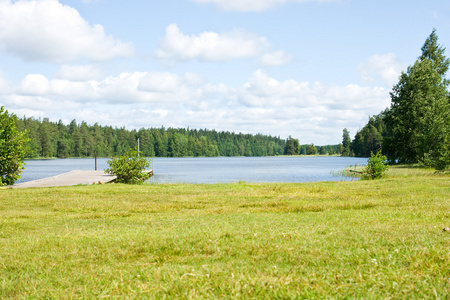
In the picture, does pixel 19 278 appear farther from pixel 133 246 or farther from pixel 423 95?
pixel 423 95

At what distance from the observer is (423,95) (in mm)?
53312

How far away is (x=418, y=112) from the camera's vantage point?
174ft

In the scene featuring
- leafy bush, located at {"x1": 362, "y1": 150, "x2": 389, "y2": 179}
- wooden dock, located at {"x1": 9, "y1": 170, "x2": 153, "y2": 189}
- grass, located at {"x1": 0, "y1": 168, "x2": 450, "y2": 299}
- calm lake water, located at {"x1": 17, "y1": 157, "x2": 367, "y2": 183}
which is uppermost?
leafy bush, located at {"x1": 362, "y1": 150, "x2": 389, "y2": 179}

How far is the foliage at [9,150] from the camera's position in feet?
83.0

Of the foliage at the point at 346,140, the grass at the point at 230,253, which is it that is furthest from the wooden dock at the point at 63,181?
the foliage at the point at 346,140

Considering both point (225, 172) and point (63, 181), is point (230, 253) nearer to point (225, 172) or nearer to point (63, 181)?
point (63, 181)

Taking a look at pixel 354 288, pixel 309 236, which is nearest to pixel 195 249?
pixel 309 236

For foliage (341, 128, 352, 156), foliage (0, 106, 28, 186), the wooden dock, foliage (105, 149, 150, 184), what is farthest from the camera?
foliage (341, 128, 352, 156)

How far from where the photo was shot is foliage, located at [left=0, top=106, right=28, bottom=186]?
25.3 meters

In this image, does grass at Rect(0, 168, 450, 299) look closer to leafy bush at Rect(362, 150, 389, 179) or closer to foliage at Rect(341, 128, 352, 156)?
leafy bush at Rect(362, 150, 389, 179)

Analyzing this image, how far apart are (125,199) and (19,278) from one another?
→ 36.6 feet

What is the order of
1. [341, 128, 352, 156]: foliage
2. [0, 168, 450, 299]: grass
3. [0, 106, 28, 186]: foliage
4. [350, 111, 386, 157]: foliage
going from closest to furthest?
[0, 168, 450, 299]: grass < [0, 106, 28, 186]: foliage < [350, 111, 386, 157]: foliage < [341, 128, 352, 156]: foliage

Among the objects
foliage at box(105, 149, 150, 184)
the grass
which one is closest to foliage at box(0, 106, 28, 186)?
foliage at box(105, 149, 150, 184)

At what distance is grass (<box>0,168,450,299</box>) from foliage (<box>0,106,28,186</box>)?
13670 millimetres
